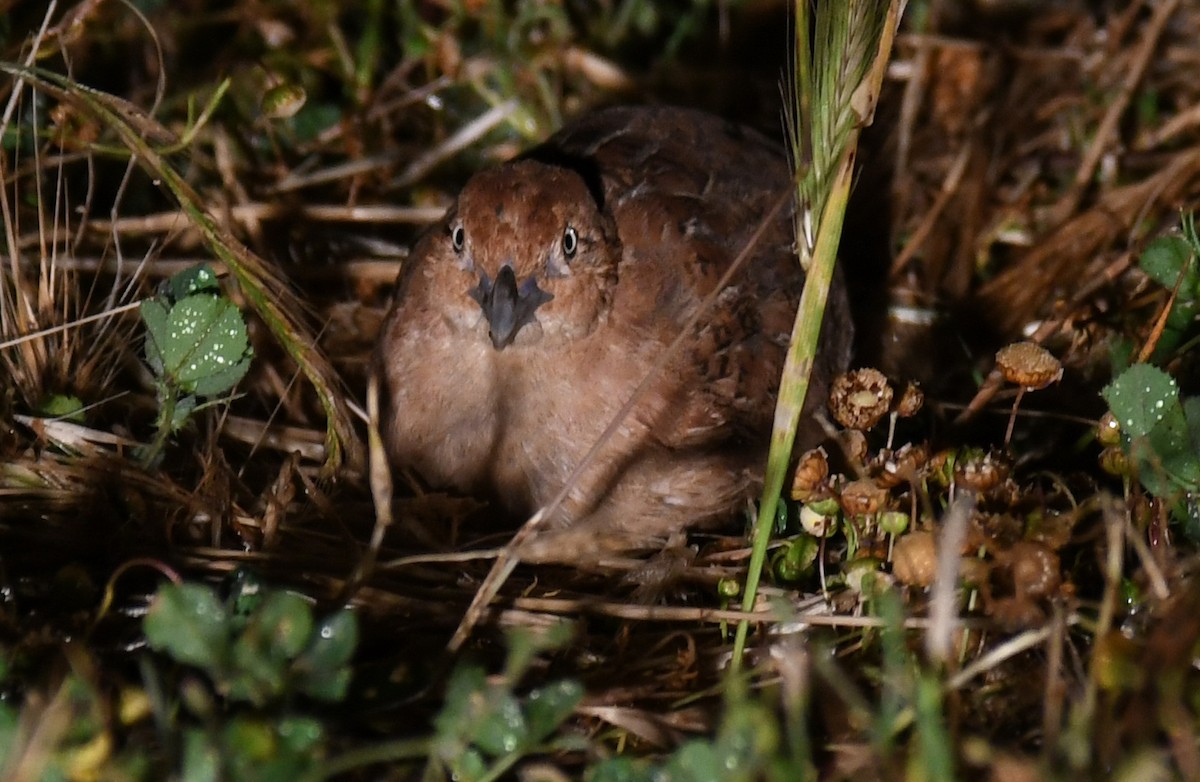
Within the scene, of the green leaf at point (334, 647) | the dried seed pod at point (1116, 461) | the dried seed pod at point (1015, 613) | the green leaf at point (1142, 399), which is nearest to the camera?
the green leaf at point (334, 647)

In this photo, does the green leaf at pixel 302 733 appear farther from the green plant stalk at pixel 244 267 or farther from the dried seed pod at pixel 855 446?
the dried seed pod at pixel 855 446

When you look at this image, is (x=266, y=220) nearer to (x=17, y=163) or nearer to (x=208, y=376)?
(x=17, y=163)

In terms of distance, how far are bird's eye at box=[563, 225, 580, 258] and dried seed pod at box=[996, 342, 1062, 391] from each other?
1.08 metres

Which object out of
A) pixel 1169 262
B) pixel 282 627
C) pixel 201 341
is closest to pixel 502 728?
pixel 282 627

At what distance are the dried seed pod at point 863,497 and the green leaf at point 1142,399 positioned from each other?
1.80 feet

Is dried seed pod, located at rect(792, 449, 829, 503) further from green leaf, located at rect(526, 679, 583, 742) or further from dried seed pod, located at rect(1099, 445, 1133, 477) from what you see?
green leaf, located at rect(526, 679, 583, 742)

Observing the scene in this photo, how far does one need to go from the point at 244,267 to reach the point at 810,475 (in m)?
1.44

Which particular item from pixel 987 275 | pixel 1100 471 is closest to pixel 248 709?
pixel 1100 471

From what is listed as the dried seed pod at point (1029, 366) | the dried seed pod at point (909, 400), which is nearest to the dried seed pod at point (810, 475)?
the dried seed pod at point (909, 400)

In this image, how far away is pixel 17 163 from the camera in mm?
3611

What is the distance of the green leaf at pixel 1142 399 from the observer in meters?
2.88

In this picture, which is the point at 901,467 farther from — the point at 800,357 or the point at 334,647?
the point at 334,647

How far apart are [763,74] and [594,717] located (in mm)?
3110

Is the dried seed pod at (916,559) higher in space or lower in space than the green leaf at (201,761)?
higher
